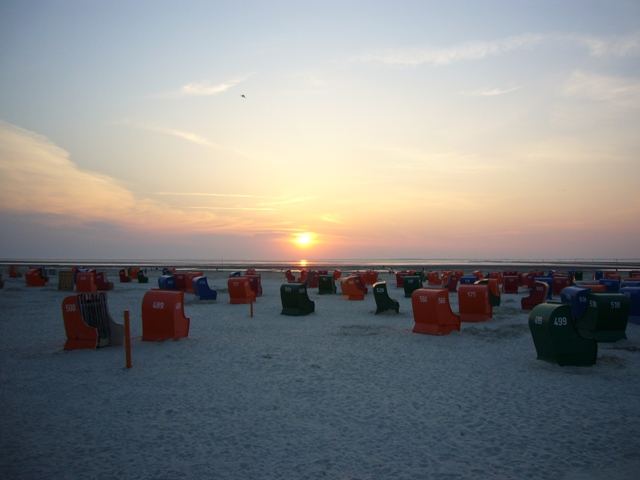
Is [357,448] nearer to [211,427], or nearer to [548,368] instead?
[211,427]

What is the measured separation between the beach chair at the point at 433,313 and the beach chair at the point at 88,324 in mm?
9203

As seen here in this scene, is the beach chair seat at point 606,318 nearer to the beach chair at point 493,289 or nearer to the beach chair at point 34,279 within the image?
the beach chair at point 493,289

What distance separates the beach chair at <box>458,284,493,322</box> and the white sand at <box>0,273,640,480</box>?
391 centimetres

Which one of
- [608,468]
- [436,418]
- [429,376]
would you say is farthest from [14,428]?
[608,468]

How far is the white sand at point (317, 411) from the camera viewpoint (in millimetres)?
5414

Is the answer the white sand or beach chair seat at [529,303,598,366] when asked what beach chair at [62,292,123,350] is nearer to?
the white sand

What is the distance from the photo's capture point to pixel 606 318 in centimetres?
1352

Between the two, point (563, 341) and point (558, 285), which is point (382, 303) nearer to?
point (563, 341)

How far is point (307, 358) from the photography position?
1121 cm

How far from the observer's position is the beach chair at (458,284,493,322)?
57.4ft

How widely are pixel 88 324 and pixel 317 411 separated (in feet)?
27.8

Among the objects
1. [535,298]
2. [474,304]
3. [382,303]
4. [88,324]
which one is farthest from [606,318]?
[88,324]

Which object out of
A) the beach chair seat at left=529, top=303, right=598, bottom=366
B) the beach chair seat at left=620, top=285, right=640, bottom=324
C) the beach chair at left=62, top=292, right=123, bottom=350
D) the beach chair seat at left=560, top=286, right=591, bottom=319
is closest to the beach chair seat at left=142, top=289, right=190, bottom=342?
the beach chair at left=62, top=292, right=123, bottom=350

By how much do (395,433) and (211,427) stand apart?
8.80 ft
